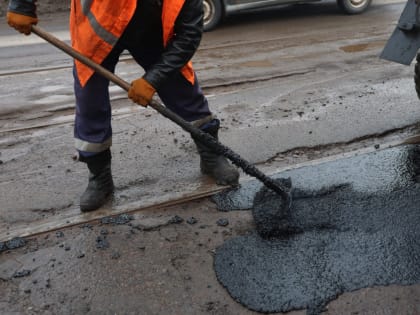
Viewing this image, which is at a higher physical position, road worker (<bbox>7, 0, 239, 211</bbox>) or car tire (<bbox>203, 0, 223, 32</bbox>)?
road worker (<bbox>7, 0, 239, 211</bbox>)

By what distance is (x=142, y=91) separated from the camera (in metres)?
2.78

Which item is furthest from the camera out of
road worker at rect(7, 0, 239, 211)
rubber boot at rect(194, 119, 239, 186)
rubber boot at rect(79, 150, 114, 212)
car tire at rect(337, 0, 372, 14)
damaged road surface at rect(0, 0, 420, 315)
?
car tire at rect(337, 0, 372, 14)

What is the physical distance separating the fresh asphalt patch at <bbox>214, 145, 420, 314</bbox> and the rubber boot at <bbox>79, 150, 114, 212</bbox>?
0.79m

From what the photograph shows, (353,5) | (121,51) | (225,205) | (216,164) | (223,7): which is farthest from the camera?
(353,5)

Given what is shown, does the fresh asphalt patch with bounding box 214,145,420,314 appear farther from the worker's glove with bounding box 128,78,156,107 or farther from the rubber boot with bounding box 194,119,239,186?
the worker's glove with bounding box 128,78,156,107

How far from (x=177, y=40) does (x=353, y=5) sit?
737 centimetres

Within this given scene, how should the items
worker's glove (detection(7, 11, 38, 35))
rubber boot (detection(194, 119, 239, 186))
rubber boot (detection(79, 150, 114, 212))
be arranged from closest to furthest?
worker's glove (detection(7, 11, 38, 35)) → rubber boot (detection(79, 150, 114, 212)) → rubber boot (detection(194, 119, 239, 186))

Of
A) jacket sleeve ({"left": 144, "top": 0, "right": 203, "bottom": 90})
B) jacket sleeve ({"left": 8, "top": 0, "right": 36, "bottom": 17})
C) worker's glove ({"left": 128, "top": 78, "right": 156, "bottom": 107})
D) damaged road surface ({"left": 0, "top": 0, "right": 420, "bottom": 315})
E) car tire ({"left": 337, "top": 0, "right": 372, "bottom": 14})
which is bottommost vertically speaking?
damaged road surface ({"left": 0, "top": 0, "right": 420, "bottom": 315})

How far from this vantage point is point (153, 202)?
3371mm

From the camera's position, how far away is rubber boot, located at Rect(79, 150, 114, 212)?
10.8 feet

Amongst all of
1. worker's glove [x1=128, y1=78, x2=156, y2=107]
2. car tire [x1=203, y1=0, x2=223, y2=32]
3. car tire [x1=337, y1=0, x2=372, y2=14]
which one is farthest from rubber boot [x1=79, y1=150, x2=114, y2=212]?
car tire [x1=337, y1=0, x2=372, y2=14]

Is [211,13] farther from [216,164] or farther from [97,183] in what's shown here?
[97,183]

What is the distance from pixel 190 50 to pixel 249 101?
2380 millimetres

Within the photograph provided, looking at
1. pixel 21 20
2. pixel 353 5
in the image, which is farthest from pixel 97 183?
pixel 353 5
